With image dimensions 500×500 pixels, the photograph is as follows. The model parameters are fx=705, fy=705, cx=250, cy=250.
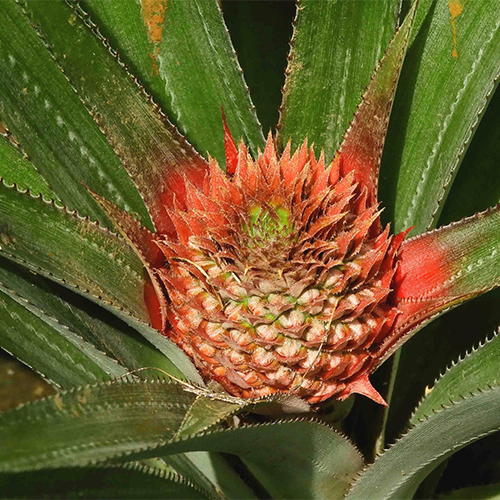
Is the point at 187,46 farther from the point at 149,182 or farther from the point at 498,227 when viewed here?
the point at 498,227

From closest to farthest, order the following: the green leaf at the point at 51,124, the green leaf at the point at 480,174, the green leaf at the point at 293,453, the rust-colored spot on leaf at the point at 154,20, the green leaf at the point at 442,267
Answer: the green leaf at the point at 293,453 → the green leaf at the point at 442,267 → the green leaf at the point at 51,124 → the rust-colored spot on leaf at the point at 154,20 → the green leaf at the point at 480,174

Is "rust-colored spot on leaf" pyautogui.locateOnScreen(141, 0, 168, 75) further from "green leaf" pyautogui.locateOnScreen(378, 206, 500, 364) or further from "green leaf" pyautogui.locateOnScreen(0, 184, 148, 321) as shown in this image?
"green leaf" pyautogui.locateOnScreen(378, 206, 500, 364)

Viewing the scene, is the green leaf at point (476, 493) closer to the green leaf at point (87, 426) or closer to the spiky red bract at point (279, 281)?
the spiky red bract at point (279, 281)

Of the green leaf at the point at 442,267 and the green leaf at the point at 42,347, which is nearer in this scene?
the green leaf at the point at 442,267

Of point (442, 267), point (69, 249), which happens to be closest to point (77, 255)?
point (69, 249)

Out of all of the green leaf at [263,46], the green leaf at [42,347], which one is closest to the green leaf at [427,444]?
the green leaf at [42,347]

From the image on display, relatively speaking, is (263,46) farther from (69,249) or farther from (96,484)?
(96,484)

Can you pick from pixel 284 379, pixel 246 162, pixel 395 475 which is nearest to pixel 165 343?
pixel 284 379
